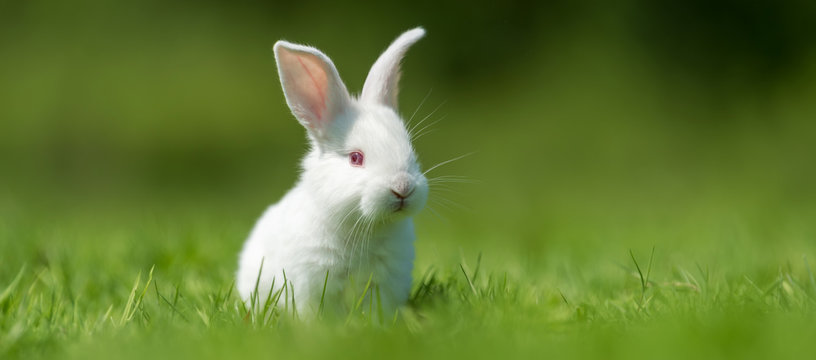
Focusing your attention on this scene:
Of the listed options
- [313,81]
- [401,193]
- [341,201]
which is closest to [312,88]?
[313,81]

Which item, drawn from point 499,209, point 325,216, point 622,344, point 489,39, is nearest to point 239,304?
point 325,216

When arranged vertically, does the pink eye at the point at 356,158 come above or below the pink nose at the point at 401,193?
above

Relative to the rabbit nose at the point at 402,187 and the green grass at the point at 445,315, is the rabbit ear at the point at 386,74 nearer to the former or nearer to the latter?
the rabbit nose at the point at 402,187

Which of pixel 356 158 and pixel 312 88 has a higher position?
pixel 312 88

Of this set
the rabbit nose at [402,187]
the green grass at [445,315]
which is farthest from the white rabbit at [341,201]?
the green grass at [445,315]

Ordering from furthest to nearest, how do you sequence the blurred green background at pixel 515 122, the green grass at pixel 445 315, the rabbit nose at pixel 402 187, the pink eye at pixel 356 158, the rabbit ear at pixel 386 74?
the blurred green background at pixel 515 122 → the rabbit ear at pixel 386 74 → the pink eye at pixel 356 158 → the rabbit nose at pixel 402 187 → the green grass at pixel 445 315

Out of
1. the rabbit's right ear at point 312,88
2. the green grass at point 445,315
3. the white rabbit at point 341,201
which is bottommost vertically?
the green grass at point 445,315

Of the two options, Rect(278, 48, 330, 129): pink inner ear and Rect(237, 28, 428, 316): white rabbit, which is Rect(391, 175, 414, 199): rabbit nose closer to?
Rect(237, 28, 428, 316): white rabbit

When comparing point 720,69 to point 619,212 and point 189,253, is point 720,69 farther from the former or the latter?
point 189,253

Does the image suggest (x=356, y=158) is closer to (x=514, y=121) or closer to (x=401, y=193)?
(x=401, y=193)
